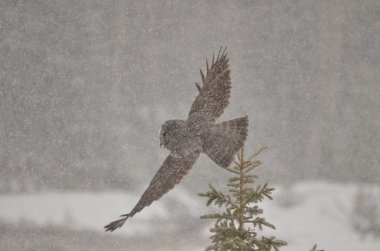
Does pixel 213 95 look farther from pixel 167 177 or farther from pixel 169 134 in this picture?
pixel 167 177

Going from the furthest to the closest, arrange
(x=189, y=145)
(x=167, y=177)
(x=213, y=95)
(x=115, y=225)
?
(x=213, y=95) < (x=189, y=145) < (x=167, y=177) < (x=115, y=225)

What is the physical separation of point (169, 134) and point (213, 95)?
1.12 m

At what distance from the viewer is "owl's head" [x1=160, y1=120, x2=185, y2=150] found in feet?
16.9

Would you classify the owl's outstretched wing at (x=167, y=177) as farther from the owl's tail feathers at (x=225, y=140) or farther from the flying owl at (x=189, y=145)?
the owl's tail feathers at (x=225, y=140)

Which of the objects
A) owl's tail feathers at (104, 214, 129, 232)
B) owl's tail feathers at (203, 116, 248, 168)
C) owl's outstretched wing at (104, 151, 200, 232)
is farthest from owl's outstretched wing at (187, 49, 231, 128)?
owl's tail feathers at (104, 214, 129, 232)

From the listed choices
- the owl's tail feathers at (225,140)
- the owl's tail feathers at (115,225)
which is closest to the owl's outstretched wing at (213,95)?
the owl's tail feathers at (225,140)

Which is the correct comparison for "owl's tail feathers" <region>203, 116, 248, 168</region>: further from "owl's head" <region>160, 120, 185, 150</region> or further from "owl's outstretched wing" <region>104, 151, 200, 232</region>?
"owl's head" <region>160, 120, 185, 150</region>

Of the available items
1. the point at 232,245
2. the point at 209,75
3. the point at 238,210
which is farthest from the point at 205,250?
the point at 209,75

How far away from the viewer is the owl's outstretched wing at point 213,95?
5680 millimetres

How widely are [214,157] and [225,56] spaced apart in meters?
1.85

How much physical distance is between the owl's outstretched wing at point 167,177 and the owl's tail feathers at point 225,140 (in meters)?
0.22

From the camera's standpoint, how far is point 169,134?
517cm

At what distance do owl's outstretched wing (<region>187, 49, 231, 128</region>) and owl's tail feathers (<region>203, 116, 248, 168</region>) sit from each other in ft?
1.16

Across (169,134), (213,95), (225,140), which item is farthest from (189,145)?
(213,95)
